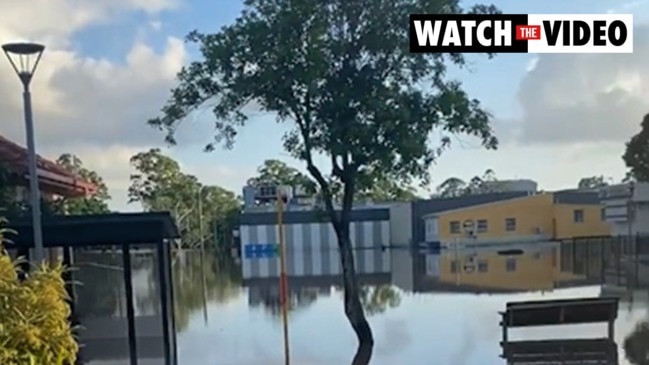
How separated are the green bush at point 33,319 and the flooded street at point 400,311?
544 centimetres

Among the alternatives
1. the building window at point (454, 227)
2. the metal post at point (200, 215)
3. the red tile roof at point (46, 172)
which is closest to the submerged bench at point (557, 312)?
the red tile roof at point (46, 172)

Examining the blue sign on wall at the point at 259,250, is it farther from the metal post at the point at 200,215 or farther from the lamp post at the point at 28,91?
the lamp post at the point at 28,91

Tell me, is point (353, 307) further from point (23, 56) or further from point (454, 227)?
point (454, 227)

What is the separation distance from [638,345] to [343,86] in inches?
206

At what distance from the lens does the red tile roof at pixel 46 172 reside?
10.3 meters

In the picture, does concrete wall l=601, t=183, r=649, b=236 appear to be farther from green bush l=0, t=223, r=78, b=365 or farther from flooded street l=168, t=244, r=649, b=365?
green bush l=0, t=223, r=78, b=365

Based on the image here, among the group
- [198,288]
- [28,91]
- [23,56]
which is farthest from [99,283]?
[198,288]

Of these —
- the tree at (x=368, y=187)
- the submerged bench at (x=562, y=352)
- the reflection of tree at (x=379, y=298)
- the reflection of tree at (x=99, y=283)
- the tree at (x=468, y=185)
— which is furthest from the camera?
the tree at (x=468, y=185)

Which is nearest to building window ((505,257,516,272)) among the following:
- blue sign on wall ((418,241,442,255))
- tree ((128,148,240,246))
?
blue sign on wall ((418,241,442,255))

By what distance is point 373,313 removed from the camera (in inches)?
517

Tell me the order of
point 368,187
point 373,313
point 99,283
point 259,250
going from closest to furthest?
point 368,187, point 99,283, point 373,313, point 259,250

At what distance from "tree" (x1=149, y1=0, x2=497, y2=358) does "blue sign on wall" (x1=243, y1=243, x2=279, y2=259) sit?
92.7 feet

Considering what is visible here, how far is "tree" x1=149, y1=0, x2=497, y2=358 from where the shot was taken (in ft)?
30.8

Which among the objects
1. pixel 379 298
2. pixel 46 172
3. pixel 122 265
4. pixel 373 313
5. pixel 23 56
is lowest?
pixel 379 298
